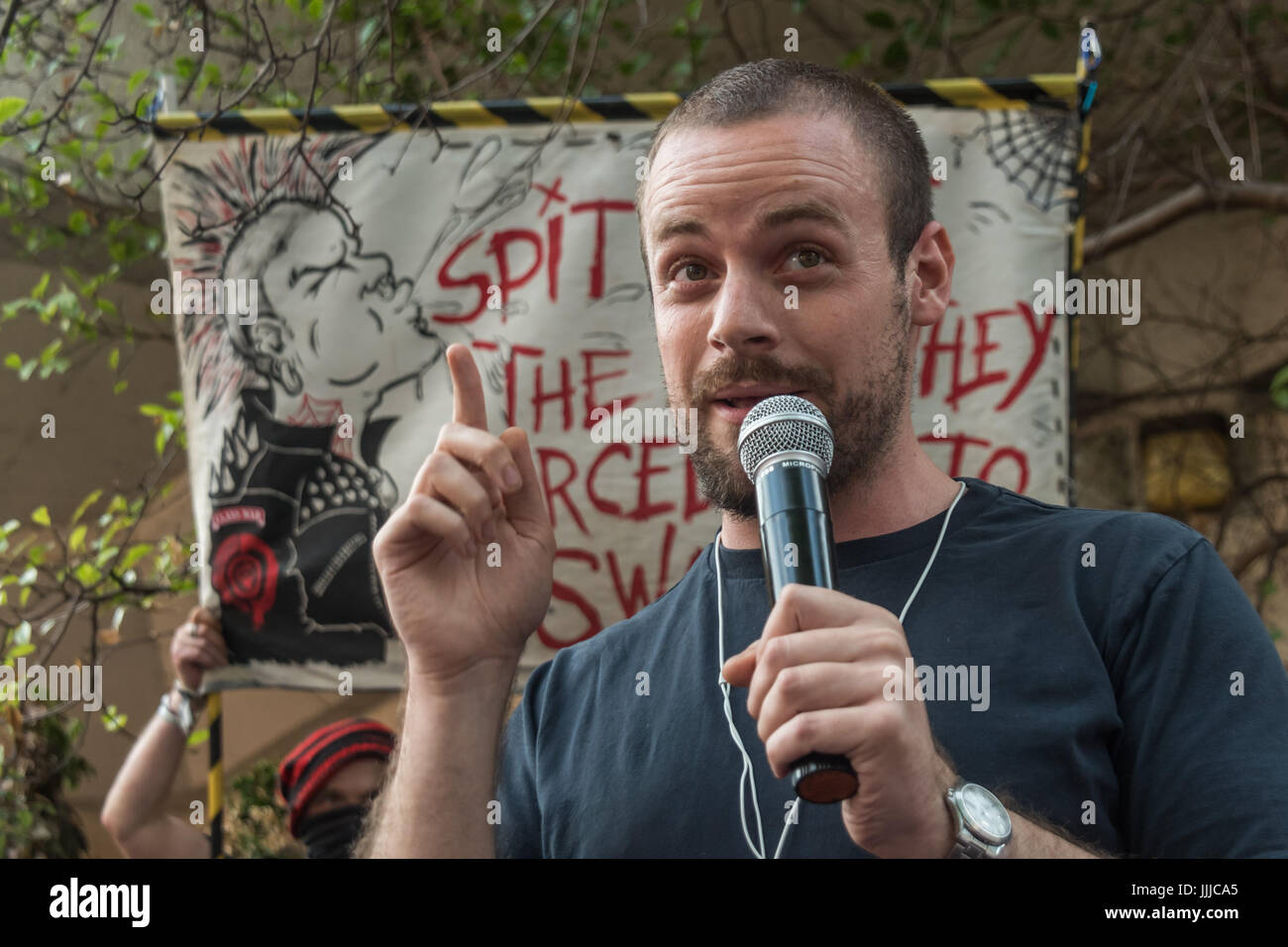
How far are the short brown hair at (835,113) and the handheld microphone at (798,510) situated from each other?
425mm

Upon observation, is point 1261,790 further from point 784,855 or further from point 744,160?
point 744,160

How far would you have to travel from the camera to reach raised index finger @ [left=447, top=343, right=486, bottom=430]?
5.06 ft

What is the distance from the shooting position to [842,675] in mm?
1044

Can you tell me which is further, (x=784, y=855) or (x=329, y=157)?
(x=329, y=157)

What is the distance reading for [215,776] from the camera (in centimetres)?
318

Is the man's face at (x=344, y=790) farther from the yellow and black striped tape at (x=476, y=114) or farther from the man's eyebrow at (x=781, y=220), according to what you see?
the man's eyebrow at (x=781, y=220)

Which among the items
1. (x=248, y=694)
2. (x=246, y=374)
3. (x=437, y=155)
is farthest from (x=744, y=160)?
(x=248, y=694)

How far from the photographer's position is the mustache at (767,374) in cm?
158

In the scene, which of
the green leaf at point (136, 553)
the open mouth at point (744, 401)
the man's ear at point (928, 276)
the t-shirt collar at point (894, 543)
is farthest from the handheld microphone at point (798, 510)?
the green leaf at point (136, 553)

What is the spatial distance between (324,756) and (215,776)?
0.31 meters

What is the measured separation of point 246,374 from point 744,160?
1.88m

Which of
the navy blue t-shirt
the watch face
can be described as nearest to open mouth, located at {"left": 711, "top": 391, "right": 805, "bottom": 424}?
the navy blue t-shirt
